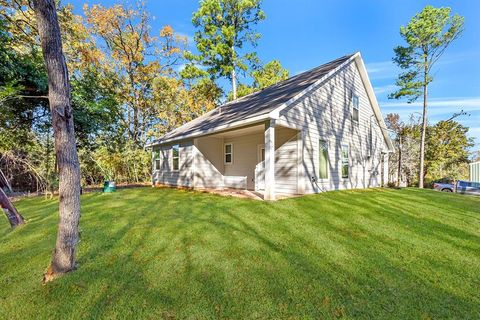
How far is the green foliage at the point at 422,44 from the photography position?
13.9m

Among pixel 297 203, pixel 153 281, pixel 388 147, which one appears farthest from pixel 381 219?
pixel 388 147

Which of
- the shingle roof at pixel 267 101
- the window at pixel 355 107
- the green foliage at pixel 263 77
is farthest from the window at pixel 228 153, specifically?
the green foliage at pixel 263 77

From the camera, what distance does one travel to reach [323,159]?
28.7 ft

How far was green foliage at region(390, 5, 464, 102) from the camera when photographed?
13.9 meters

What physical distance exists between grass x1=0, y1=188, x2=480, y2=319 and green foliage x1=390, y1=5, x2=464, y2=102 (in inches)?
A: 528

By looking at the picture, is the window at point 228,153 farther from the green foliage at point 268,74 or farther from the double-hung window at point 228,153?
the green foliage at point 268,74

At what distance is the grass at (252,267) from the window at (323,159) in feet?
10.8

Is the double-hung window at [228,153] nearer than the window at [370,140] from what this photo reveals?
Yes

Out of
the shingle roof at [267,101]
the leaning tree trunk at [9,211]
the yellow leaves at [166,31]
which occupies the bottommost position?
the leaning tree trunk at [9,211]

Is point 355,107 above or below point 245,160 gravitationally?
above

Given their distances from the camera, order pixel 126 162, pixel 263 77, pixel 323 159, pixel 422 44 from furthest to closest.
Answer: pixel 263 77 < pixel 126 162 < pixel 422 44 < pixel 323 159

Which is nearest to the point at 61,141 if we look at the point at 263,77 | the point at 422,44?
the point at 422,44

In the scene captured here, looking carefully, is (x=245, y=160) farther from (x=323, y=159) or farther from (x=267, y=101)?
(x=323, y=159)

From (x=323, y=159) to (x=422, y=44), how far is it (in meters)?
13.2
